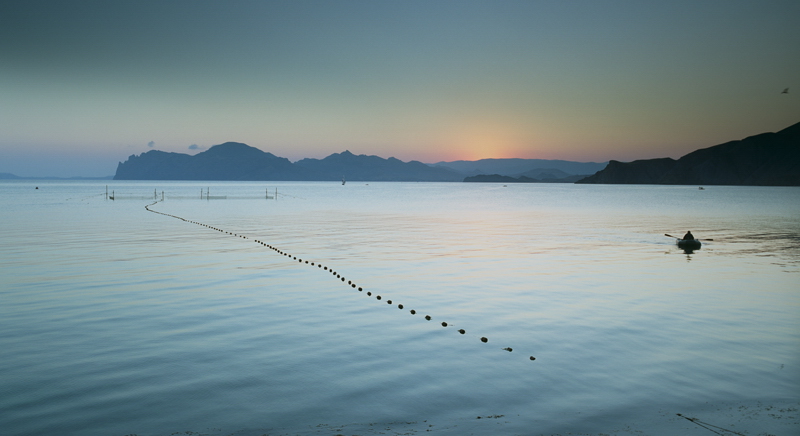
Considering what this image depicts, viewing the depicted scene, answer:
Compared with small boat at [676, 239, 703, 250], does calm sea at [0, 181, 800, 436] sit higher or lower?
lower

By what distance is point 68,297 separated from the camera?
1536 centimetres

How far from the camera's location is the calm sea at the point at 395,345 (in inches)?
304

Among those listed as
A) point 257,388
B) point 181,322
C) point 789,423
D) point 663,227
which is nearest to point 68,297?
point 181,322

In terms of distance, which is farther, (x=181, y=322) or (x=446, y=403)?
(x=181, y=322)

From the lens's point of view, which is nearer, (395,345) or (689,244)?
(395,345)

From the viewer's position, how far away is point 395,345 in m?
11.4

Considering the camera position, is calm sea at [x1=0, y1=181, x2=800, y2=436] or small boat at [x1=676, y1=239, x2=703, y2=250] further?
small boat at [x1=676, y1=239, x2=703, y2=250]

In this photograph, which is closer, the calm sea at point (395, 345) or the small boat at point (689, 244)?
the calm sea at point (395, 345)

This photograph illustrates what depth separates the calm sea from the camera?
25.3 ft

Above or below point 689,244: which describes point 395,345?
below

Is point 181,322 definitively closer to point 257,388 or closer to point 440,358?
point 257,388

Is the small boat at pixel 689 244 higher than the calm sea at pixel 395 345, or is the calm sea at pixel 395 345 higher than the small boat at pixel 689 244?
the small boat at pixel 689 244

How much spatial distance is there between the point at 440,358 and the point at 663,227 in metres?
38.0

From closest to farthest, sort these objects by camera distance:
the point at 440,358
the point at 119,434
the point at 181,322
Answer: the point at 119,434 → the point at 440,358 → the point at 181,322
